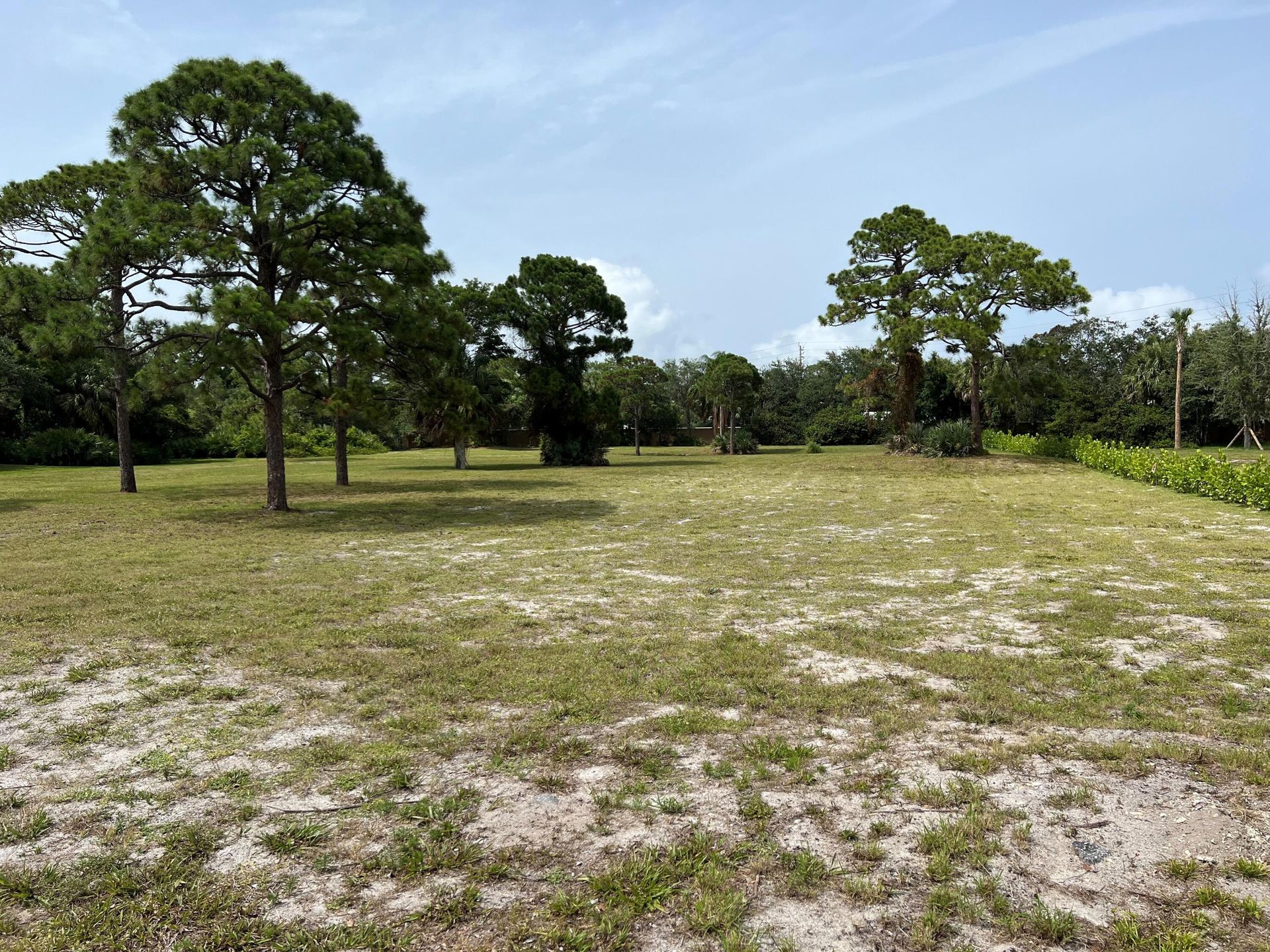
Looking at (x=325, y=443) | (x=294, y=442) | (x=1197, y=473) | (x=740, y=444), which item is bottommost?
(x=1197, y=473)

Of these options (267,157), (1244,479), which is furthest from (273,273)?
(1244,479)

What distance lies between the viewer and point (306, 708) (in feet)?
13.7

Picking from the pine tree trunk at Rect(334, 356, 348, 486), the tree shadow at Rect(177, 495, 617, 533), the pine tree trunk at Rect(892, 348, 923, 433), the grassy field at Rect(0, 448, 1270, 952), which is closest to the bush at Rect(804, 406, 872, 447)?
the pine tree trunk at Rect(892, 348, 923, 433)

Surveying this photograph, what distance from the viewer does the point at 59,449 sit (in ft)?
95.0

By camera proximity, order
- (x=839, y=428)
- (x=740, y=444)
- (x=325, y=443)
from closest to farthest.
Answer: (x=740, y=444), (x=325, y=443), (x=839, y=428)

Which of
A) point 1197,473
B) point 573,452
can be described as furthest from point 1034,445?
point 573,452

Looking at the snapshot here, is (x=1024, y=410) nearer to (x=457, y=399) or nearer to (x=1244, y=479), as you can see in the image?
(x=1244, y=479)

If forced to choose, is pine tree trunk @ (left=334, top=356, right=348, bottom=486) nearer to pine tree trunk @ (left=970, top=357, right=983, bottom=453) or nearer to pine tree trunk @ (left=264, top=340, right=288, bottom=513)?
pine tree trunk @ (left=264, top=340, right=288, bottom=513)

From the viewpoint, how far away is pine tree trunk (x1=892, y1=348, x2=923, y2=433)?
95.9ft

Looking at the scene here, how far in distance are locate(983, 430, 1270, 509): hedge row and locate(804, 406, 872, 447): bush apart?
2057cm

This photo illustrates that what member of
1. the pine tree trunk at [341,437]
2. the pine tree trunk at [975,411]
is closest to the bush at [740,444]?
the pine tree trunk at [975,411]

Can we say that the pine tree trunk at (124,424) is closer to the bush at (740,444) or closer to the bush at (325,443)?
the bush at (325,443)

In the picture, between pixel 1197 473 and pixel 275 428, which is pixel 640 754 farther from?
pixel 1197 473

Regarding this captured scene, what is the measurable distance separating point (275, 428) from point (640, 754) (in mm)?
12383
